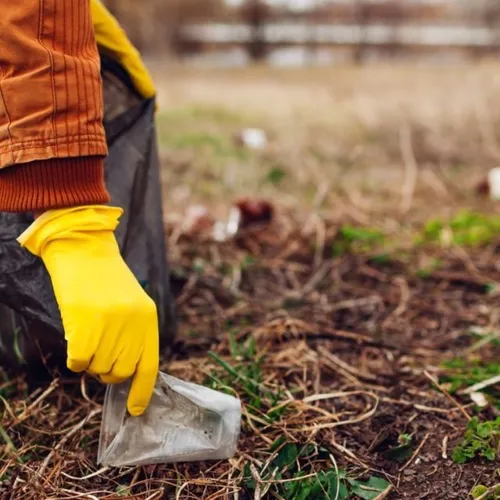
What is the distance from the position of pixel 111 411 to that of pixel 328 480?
372 millimetres

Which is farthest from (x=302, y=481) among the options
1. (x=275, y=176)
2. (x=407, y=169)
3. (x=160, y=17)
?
(x=160, y=17)

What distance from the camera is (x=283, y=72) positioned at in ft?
31.4

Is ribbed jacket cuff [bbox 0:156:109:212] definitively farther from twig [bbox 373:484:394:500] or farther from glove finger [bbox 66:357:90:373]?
twig [bbox 373:484:394:500]

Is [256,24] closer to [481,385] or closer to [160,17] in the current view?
[160,17]

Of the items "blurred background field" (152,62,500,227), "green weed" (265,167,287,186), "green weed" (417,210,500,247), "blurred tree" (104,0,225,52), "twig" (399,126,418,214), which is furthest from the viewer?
"blurred tree" (104,0,225,52)

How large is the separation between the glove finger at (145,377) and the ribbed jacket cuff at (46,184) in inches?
10.2

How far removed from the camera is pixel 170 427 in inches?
48.2

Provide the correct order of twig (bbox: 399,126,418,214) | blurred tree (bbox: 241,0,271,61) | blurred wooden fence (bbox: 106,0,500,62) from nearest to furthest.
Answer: twig (bbox: 399,126,418,214) < blurred wooden fence (bbox: 106,0,500,62) < blurred tree (bbox: 241,0,271,61)

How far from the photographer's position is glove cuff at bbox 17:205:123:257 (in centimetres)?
114

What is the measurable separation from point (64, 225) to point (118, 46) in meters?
0.54

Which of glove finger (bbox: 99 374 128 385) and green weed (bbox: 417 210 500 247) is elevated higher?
glove finger (bbox: 99 374 128 385)

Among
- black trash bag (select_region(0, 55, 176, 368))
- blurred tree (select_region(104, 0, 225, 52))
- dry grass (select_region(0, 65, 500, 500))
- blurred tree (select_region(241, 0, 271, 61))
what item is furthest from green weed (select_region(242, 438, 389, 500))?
blurred tree (select_region(241, 0, 271, 61))

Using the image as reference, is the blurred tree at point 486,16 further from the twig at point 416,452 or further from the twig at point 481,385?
the twig at point 416,452

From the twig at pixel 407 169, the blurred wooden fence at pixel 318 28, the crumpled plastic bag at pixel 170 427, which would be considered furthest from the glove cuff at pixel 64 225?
the blurred wooden fence at pixel 318 28
